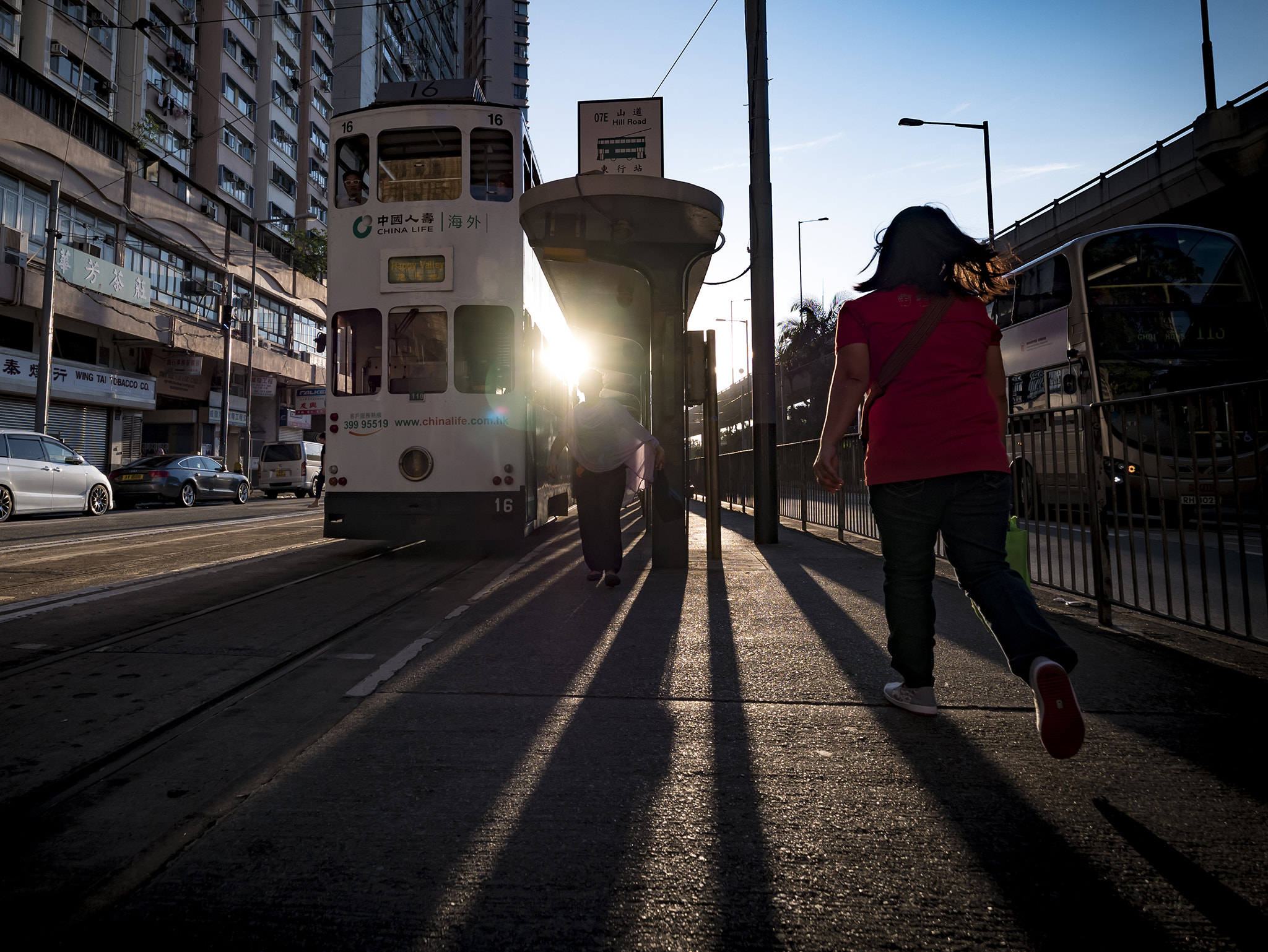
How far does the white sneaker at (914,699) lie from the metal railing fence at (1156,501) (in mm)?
1772

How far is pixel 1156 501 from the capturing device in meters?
4.35

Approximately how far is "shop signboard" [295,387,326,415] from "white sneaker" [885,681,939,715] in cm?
4543

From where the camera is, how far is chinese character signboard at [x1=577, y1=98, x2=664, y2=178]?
27.7 feet

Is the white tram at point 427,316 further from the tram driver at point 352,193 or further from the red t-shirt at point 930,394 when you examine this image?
the red t-shirt at point 930,394

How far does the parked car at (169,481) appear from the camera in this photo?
21.4m

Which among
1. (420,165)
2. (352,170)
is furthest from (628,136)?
(352,170)

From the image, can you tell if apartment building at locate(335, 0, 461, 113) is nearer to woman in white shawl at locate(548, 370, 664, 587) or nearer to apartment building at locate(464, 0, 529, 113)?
apartment building at locate(464, 0, 529, 113)

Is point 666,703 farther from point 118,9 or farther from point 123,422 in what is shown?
point 118,9

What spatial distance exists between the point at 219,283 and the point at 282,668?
3874 cm

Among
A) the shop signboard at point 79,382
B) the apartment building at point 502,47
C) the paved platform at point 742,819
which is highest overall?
the apartment building at point 502,47

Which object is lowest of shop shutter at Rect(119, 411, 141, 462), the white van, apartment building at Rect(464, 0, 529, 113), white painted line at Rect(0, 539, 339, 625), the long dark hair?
white painted line at Rect(0, 539, 339, 625)

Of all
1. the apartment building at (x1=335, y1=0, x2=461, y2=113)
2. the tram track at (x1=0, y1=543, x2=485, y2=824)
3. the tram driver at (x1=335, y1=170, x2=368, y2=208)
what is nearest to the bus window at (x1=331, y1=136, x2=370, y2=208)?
the tram driver at (x1=335, y1=170, x2=368, y2=208)

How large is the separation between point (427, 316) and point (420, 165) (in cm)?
159

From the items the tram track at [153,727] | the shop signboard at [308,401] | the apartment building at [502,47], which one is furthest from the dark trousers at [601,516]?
the apartment building at [502,47]
